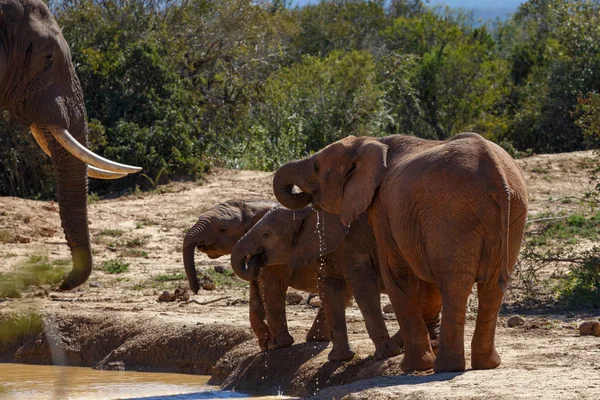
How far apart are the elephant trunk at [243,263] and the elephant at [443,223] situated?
92 cm

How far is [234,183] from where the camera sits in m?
14.8

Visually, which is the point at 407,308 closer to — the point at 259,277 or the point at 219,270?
the point at 259,277

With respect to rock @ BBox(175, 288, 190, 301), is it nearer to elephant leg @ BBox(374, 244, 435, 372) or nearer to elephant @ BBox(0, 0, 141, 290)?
elephant @ BBox(0, 0, 141, 290)

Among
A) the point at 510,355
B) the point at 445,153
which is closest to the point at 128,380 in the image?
the point at 510,355

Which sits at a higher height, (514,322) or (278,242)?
(278,242)

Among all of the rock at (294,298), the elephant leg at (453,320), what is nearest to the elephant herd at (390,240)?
the elephant leg at (453,320)

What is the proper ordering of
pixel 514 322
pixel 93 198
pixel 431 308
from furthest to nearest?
pixel 93 198 < pixel 514 322 < pixel 431 308

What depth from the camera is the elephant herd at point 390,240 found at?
209 inches

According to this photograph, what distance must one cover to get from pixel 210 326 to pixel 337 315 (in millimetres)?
1830

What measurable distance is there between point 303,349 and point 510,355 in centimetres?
156

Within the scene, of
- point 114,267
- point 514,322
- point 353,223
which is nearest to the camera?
point 353,223

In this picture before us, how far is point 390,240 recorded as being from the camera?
19.5 ft

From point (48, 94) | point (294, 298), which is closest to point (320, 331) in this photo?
point (294, 298)

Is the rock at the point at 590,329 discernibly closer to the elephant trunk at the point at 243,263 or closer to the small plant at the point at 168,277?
the elephant trunk at the point at 243,263
